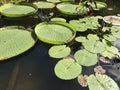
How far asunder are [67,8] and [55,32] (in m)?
0.84

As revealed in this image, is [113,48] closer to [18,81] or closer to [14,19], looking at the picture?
[18,81]

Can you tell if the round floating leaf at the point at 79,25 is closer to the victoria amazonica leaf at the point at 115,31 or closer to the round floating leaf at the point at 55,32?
the round floating leaf at the point at 55,32

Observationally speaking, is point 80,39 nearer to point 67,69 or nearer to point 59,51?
point 59,51

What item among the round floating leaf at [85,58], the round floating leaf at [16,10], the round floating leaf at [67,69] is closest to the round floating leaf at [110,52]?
the round floating leaf at [85,58]

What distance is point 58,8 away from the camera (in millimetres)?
2885

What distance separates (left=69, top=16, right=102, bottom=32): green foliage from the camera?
2.43 m

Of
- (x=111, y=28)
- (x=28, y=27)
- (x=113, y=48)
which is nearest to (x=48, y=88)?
(x=113, y=48)

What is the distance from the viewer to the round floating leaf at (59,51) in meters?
1.90

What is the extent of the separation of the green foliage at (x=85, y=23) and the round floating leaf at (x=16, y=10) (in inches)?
26.1

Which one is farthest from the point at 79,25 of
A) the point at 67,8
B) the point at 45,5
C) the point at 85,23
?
the point at 45,5

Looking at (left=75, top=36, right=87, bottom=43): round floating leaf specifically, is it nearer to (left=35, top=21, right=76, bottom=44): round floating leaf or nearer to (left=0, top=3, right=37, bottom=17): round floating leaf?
(left=35, top=21, right=76, bottom=44): round floating leaf

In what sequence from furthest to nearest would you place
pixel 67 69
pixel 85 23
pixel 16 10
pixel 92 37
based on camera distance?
pixel 16 10
pixel 85 23
pixel 92 37
pixel 67 69

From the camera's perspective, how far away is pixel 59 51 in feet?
6.40

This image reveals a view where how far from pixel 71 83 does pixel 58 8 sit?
61.4 inches
